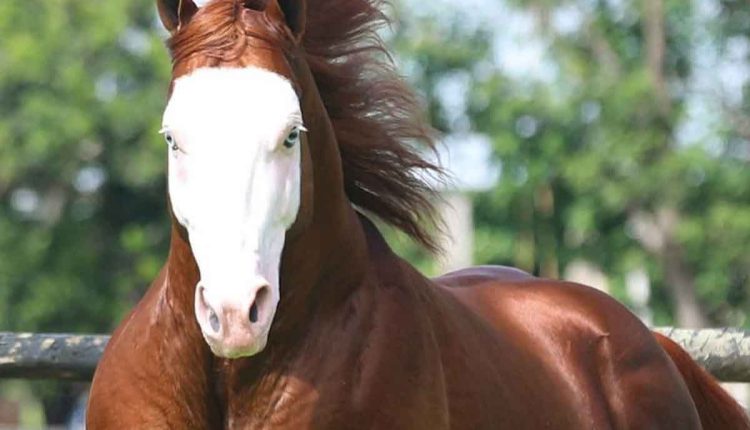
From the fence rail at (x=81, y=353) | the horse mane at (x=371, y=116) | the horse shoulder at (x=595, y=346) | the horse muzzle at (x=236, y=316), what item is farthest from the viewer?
the fence rail at (x=81, y=353)

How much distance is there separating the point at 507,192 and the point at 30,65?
12599 mm

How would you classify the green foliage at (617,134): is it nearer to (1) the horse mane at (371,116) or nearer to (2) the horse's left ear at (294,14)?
(1) the horse mane at (371,116)

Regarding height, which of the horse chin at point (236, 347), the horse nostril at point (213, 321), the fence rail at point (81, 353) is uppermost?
the horse nostril at point (213, 321)

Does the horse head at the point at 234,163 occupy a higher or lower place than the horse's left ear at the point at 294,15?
lower

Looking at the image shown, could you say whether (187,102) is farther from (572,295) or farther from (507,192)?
(507,192)

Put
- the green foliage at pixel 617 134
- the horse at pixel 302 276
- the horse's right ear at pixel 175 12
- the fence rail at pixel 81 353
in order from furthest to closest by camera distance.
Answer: the green foliage at pixel 617 134
the fence rail at pixel 81 353
the horse's right ear at pixel 175 12
the horse at pixel 302 276

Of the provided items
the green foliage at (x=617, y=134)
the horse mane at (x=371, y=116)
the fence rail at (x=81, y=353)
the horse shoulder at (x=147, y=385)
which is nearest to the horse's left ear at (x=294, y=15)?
the horse mane at (x=371, y=116)

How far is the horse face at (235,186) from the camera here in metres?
3.63

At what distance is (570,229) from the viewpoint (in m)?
31.4

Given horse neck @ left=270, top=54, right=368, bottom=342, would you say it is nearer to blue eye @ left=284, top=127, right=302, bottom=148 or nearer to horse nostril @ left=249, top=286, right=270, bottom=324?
blue eye @ left=284, top=127, right=302, bottom=148

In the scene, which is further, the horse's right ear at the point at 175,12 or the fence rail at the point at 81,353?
the fence rail at the point at 81,353

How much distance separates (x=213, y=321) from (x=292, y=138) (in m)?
0.52

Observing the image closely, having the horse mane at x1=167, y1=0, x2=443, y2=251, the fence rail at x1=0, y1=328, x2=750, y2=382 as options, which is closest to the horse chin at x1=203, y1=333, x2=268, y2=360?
the horse mane at x1=167, y1=0, x2=443, y2=251

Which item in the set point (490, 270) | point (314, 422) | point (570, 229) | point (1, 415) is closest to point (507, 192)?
point (570, 229)
